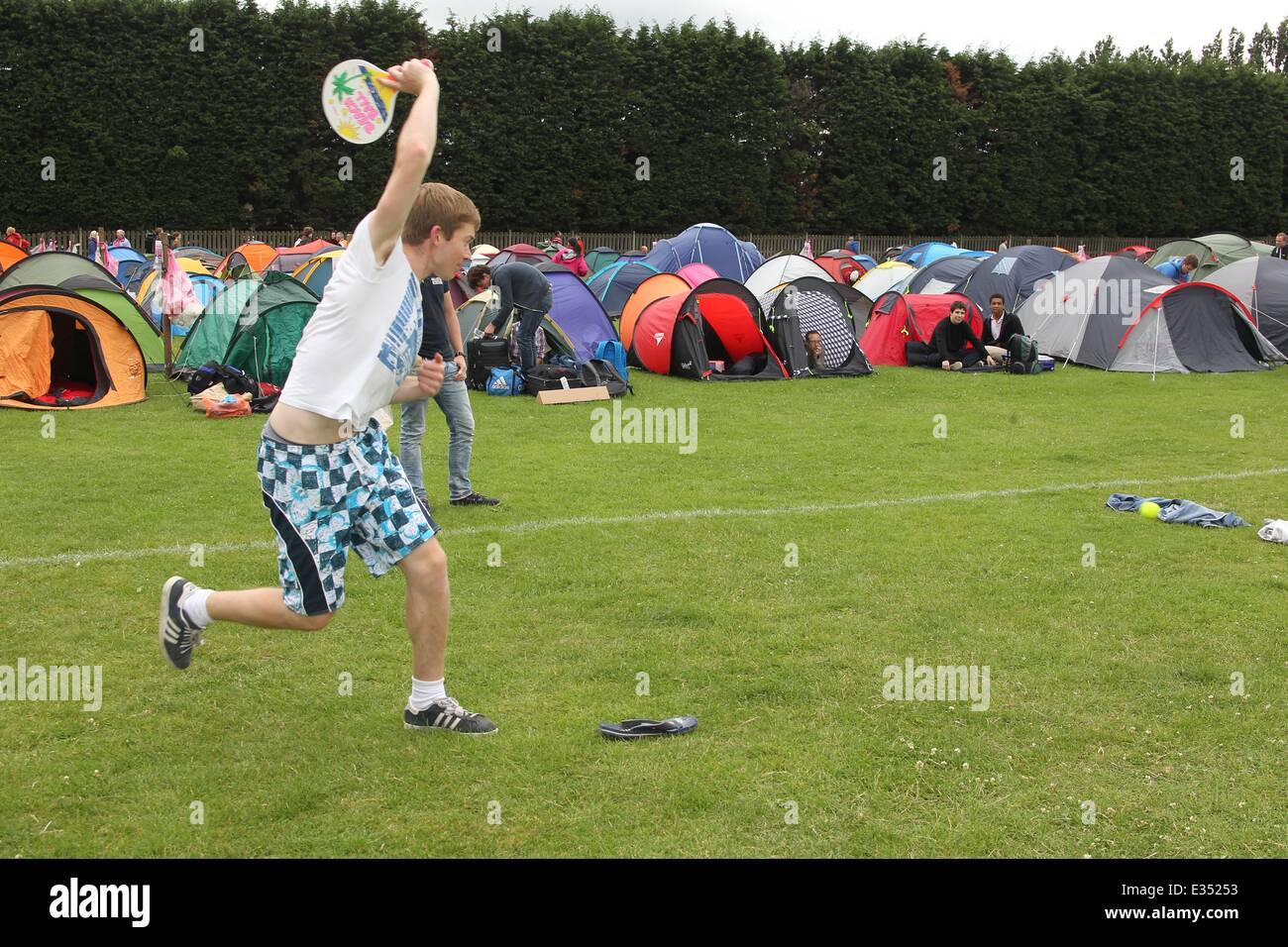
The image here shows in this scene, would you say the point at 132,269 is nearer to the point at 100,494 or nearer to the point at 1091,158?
the point at 100,494

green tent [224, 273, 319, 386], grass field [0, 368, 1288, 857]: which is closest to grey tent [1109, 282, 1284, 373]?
grass field [0, 368, 1288, 857]

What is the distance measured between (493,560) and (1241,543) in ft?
15.9

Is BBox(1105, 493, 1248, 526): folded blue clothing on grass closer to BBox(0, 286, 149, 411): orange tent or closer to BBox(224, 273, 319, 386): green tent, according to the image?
BBox(224, 273, 319, 386): green tent

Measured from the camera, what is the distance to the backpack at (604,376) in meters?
15.4

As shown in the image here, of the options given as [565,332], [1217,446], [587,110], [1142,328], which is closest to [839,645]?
[1217,446]

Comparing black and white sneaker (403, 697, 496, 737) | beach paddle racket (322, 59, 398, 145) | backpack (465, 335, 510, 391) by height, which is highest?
beach paddle racket (322, 59, 398, 145)

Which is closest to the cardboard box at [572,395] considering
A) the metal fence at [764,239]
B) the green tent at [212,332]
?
the green tent at [212,332]

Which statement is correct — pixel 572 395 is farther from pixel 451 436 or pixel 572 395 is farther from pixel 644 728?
pixel 644 728

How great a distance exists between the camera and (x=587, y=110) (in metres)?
41.8

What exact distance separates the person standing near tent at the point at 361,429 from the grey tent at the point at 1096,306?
16.2 metres

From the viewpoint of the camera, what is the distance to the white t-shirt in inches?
162

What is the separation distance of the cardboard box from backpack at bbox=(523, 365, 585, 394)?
0.16 m

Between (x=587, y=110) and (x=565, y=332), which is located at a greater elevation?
(x=587, y=110)

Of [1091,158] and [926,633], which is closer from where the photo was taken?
[926,633]
